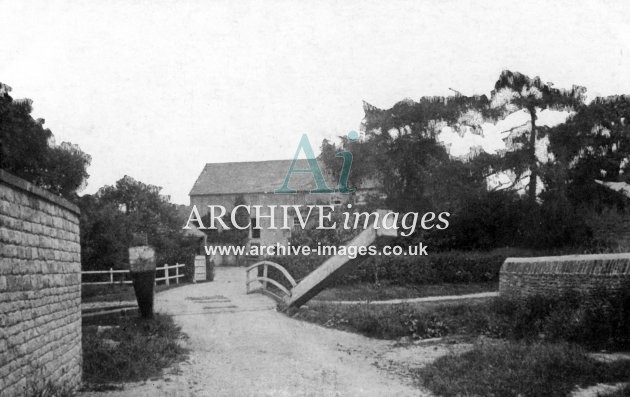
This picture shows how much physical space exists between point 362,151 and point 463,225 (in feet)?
19.2

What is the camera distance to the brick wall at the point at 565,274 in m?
8.01

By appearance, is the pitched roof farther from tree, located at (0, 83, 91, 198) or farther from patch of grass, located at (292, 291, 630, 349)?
patch of grass, located at (292, 291, 630, 349)

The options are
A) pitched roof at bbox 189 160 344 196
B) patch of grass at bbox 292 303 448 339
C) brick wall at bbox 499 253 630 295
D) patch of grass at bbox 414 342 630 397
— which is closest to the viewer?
patch of grass at bbox 414 342 630 397

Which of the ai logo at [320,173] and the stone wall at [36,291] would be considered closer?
the stone wall at [36,291]

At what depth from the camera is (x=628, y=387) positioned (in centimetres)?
511

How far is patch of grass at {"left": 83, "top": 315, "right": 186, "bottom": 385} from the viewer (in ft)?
23.3

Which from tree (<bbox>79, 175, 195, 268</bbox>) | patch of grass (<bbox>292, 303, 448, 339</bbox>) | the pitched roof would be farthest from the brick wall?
the pitched roof

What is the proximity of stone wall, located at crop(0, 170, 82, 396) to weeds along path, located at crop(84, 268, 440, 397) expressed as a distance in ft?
3.15

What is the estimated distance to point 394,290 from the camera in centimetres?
1709

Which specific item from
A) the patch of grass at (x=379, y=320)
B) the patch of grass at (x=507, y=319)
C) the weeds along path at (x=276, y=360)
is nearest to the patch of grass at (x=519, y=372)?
the weeds along path at (x=276, y=360)

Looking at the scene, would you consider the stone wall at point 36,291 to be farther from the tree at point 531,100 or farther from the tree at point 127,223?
the tree at point 531,100

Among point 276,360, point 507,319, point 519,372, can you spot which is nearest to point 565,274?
point 507,319

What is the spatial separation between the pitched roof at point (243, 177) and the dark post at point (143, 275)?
28.9 m

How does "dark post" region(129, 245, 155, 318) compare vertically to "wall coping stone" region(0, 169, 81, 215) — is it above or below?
below
